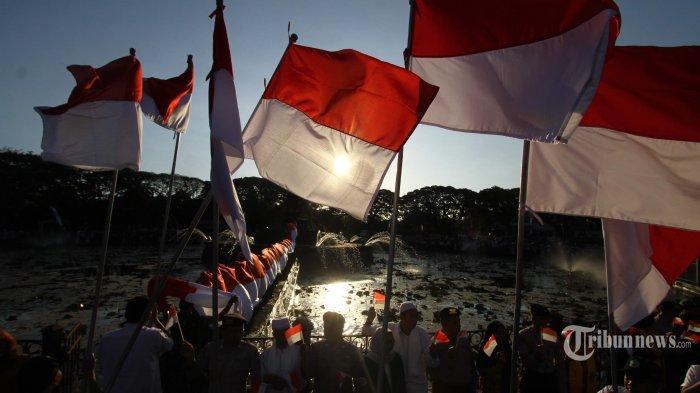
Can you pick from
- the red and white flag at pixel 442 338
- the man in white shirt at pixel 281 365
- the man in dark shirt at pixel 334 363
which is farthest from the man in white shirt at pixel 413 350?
the man in white shirt at pixel 281 365

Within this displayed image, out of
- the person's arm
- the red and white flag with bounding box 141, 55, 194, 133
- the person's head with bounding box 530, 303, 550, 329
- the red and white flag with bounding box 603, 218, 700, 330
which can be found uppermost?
the red and white flag with bounding box 141, 55, 194, 133

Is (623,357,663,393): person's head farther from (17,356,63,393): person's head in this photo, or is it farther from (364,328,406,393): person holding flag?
(17,356,63,393): person's head

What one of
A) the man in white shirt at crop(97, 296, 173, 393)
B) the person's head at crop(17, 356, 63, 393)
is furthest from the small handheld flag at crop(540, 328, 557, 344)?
the person's head at crop(17, 356, 63, 393)

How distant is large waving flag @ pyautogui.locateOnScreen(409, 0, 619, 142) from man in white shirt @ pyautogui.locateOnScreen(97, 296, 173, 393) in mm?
3233

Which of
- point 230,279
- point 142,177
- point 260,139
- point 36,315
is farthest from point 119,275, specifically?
point 142,177

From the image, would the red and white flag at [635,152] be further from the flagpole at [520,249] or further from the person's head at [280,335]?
the person's head at [280,335]

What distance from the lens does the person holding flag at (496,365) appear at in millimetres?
4500

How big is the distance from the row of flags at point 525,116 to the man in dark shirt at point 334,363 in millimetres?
1158

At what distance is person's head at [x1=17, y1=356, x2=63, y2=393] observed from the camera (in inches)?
109

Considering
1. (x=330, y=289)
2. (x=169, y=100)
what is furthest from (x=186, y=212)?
(x=169, y=100)

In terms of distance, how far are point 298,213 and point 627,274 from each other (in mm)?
35212

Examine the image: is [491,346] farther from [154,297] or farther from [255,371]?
[154,297]

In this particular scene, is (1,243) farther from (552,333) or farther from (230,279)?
(552,333)

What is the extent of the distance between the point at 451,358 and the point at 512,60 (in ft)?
9.60
